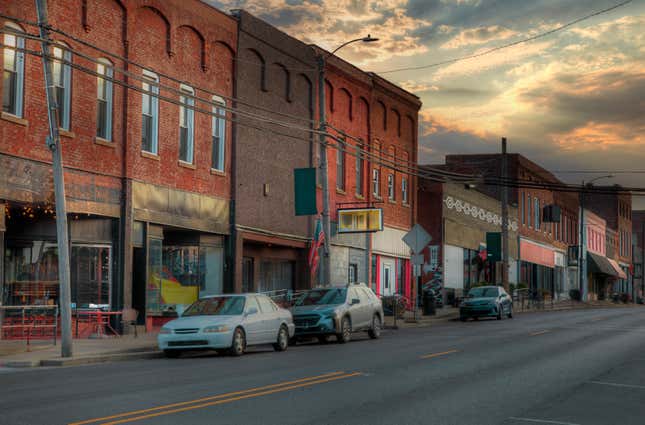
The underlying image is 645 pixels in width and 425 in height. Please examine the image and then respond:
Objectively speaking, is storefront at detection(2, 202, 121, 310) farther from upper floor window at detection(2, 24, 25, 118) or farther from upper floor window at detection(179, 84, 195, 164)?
upper floor window at detection(179, 84, 195, 164)

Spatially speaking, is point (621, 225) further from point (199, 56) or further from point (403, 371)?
point (403, 371)

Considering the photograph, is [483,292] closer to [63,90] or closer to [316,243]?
[316,243]

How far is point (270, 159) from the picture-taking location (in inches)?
1352

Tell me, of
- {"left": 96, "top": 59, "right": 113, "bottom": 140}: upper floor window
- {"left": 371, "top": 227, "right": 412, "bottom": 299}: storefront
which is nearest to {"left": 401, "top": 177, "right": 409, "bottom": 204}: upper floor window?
{"left": 371, "top": 227, "right": 412, "bottom": 299}: storefront

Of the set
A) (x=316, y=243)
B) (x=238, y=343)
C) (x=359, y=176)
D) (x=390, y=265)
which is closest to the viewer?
(x=238, y=343)

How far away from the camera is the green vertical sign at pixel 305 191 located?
33.7 meters

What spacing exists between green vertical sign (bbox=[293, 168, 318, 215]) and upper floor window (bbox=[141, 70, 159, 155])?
6.91m

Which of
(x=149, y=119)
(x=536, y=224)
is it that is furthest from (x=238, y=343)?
(x=536, y=224)

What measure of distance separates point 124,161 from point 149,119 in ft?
7.03

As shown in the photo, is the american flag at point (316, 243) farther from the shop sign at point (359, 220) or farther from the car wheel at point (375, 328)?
the car wheel at point (375, 328)

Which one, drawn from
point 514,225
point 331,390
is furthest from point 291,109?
point 514,225

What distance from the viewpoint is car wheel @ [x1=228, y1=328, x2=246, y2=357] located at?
Result: 67.8 feet

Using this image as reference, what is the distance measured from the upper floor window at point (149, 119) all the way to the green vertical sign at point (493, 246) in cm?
3389

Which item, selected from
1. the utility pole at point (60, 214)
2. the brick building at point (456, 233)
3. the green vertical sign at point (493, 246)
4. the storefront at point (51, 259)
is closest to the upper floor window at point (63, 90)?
the storefront at point (51, 259)
